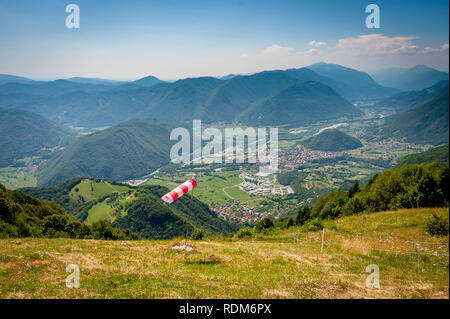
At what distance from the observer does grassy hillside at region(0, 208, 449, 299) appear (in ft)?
31.3

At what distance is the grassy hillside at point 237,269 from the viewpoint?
375 inches

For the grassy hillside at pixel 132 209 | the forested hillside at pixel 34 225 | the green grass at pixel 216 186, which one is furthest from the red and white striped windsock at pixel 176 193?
the green grass at pixel 216 186

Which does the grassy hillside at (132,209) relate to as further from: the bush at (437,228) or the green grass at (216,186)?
the bush at (437,228)

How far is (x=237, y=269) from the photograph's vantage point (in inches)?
509

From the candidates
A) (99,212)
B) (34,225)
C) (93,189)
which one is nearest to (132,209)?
(99,212)

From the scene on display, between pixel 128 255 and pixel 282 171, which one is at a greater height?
→ pixel 128 255

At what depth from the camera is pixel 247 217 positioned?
387 ft

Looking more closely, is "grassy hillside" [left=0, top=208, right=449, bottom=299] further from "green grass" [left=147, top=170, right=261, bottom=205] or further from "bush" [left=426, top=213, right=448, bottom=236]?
"green grass" [left=147, top=170, right=261, bottom=205]

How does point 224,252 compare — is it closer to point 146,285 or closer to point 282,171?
point 146,285

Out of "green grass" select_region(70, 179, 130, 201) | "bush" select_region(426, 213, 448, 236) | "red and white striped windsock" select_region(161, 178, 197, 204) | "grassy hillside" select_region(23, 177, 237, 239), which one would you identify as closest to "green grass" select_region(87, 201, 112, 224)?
"grassy hillside" select_region(23, 177, 237, 239)
